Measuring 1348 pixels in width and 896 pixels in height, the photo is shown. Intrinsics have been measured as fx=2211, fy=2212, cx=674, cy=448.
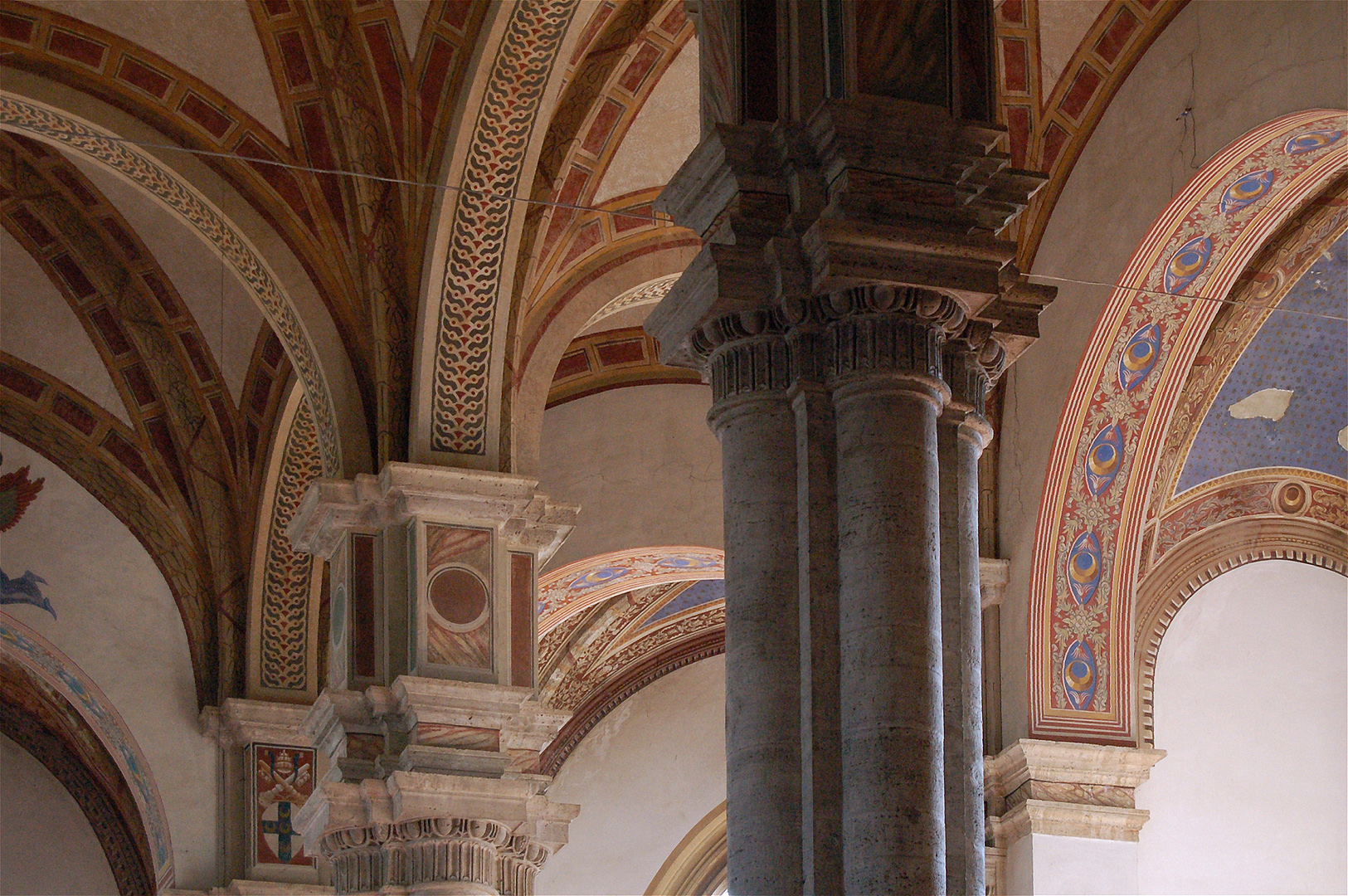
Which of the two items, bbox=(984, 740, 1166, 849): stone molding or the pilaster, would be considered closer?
bbox=(984, 740, 1166, 849): stone molding

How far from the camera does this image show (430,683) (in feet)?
30.5

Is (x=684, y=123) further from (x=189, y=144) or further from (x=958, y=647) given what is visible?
(x=958, y=647)

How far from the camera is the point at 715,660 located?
56.4 ft

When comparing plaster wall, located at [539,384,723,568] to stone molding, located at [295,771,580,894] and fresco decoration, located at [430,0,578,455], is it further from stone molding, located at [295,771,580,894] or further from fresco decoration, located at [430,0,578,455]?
stone molding, located at [295,771,580,894]

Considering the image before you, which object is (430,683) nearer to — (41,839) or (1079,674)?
(1079,674)

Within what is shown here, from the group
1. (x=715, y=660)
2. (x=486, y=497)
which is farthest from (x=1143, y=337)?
(x=715, y=660)

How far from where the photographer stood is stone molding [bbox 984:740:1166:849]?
10.6m

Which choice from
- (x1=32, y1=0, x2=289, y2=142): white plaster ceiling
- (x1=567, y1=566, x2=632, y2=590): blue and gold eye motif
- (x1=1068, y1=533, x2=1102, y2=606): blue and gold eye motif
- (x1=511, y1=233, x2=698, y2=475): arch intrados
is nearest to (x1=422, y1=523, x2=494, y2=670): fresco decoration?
(x1=511, y1=233, x2=698, y2=475): arch intrados

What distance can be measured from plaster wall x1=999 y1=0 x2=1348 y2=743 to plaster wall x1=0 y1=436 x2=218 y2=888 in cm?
499

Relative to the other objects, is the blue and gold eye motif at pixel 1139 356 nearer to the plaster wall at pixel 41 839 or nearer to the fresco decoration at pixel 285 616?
the fresco decoration at pixel 285 616

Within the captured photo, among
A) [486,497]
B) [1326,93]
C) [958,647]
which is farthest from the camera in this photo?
[486,497]

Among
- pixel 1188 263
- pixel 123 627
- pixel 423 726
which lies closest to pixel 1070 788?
pixel 1188 263

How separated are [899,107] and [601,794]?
11.9 m

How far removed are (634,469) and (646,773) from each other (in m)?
4.04
